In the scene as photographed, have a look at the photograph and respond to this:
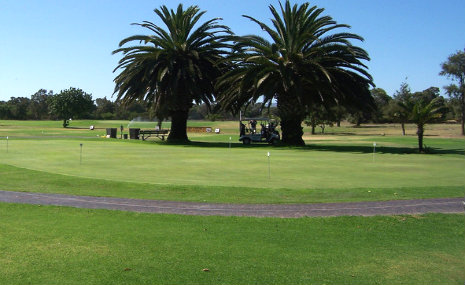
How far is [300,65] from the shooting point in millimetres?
38812

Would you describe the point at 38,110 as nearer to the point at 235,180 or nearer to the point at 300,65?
the point at 300,65

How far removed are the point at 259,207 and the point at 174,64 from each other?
3567cm

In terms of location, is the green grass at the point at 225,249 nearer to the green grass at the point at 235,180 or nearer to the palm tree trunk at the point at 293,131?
the green grass at the point at 235,180

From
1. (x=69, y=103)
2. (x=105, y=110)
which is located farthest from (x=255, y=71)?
(x=105, y=110)

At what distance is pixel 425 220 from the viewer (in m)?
10.1

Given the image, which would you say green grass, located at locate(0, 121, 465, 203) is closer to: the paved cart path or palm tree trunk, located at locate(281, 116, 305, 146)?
→ the paved cart path

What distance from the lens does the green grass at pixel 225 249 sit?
6.14 meters

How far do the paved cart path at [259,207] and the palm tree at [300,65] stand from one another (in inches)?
1029

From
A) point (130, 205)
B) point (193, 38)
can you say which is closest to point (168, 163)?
point (130, 205)

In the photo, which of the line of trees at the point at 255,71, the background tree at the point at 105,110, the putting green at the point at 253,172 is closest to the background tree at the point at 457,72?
the line of trees at the point at 255,71

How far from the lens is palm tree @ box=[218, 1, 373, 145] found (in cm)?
3841

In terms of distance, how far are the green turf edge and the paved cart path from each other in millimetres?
564

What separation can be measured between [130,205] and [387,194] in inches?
A: 286

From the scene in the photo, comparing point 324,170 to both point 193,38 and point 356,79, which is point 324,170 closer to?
point 356,79
